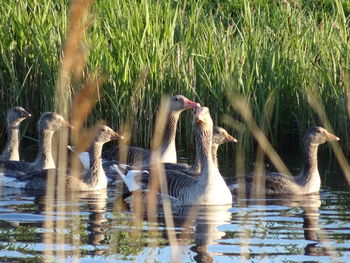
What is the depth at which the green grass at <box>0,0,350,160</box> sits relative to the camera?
571 inches

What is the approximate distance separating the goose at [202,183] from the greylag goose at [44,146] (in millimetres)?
2630

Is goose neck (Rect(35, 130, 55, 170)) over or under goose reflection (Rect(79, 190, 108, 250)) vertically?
over

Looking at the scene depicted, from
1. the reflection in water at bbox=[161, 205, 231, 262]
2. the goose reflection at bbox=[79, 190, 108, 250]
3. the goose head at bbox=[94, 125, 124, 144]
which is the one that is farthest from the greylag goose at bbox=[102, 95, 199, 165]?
the reflection in water at bbox=[161, 205, 231, 262]

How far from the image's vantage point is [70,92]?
14672mm

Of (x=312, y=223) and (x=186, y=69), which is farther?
(x=186, y=69)

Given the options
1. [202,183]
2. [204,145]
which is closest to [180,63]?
[204,145]

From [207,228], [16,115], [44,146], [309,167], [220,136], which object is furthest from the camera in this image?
[16,115]

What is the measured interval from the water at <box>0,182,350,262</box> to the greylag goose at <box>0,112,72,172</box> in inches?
56.0

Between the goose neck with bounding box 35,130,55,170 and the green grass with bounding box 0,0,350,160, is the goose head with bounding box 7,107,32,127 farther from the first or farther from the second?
the green grass with bounding box 0,0,350,160

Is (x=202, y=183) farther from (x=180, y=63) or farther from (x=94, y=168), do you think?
(x=180, y=63)

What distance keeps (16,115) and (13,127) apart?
20cm

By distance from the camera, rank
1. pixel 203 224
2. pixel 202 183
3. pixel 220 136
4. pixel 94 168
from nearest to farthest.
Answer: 1. pixel 203 224
2. pixel 202 183
3. pixel 94 168
4. pixel 220 136

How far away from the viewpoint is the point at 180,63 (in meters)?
15.0

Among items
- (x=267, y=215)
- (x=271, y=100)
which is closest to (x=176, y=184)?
(x=267, y=215)
